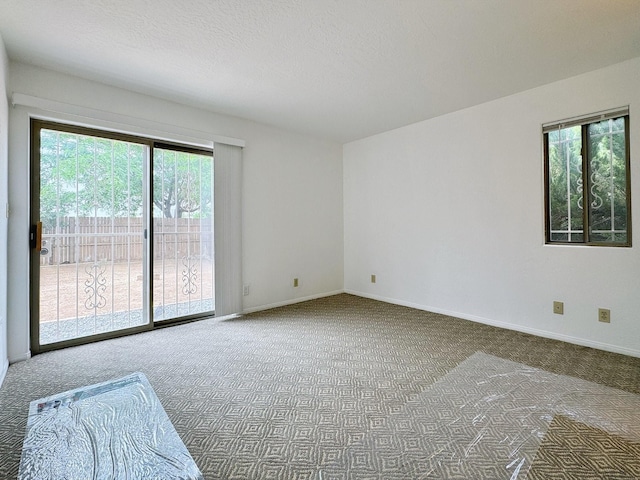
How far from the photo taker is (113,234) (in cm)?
316

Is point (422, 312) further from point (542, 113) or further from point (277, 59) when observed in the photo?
point (277, 59)

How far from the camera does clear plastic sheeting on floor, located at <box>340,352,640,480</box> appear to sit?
141 centimetres

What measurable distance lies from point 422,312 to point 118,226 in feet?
12.0

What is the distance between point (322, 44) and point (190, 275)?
282 cm

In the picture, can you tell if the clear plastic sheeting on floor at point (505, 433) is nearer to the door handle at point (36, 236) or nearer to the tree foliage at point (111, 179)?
the door handle at point (36, 236)

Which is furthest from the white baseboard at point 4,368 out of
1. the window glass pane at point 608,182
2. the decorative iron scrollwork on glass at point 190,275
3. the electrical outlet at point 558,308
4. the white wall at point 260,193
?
the window glass pane at point 608,182

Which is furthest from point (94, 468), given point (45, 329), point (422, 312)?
point (422, 312)

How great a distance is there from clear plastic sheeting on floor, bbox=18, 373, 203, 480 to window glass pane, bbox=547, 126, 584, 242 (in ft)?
11.7

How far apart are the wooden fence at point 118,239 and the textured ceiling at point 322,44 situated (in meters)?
1.35

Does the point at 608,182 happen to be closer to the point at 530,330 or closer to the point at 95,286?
the point at 530,330

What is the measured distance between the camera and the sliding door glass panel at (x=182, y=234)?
346cm

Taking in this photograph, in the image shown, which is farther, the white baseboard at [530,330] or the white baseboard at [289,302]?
the white baseboard at [289,302]

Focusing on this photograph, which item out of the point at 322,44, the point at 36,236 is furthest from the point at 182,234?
the point at 322,44

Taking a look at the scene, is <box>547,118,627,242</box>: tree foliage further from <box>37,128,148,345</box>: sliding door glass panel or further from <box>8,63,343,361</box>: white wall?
<box>37,128,148,345</box>: sliding door glass panel
